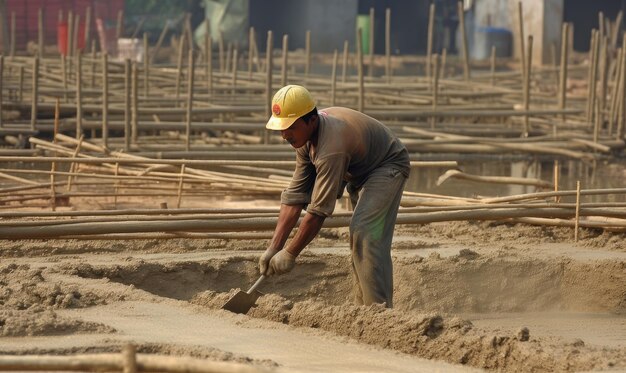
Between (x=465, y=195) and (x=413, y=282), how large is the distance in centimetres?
389

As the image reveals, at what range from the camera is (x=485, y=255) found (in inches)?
291

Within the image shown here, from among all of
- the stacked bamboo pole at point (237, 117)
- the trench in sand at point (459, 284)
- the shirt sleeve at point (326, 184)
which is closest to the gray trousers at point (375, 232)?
the shirt sleeve at point (326, 184)

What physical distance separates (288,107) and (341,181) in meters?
0.46

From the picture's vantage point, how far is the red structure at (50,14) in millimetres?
26672

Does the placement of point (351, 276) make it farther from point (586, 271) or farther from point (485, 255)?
point (586, 271)

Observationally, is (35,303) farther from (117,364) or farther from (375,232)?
(117,364)

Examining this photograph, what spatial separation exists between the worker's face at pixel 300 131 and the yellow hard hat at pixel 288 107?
29mm

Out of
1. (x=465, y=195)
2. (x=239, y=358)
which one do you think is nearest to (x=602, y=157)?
(x=465, y=195)

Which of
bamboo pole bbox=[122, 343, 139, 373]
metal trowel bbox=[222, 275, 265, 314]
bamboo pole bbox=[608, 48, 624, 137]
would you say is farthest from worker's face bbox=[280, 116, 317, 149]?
bamboo pole bbox=[608, 48, 624, 137]

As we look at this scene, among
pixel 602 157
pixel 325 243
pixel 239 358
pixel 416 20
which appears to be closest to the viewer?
pixel 239 358

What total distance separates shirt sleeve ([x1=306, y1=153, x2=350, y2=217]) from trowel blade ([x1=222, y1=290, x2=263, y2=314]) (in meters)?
0.67

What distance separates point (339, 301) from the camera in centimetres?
714

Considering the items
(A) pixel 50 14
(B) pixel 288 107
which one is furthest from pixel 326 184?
(A) pixel 50 14

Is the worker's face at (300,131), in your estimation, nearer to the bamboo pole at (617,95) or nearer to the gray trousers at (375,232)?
the gray trousers at (375,232)
